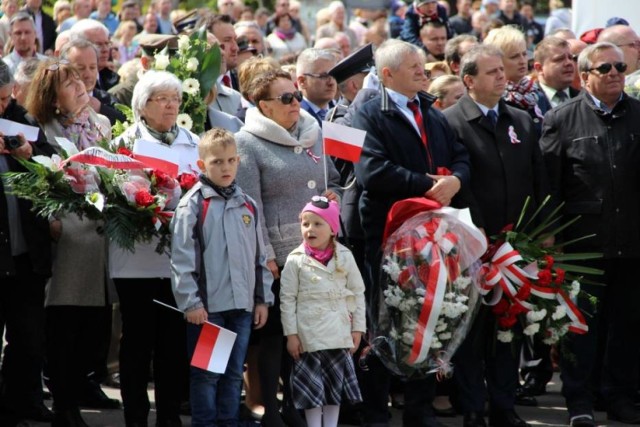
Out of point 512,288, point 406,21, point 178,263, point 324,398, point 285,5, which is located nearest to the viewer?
point 178,263

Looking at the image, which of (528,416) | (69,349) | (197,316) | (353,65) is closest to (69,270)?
(69,349)

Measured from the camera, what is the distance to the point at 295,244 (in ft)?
25.1

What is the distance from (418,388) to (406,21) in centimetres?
653

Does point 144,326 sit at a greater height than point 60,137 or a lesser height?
lesser

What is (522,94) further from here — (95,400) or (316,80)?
(95,400)

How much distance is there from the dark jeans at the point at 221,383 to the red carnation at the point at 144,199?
0.74 meters

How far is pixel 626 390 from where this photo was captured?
8500 millimetres

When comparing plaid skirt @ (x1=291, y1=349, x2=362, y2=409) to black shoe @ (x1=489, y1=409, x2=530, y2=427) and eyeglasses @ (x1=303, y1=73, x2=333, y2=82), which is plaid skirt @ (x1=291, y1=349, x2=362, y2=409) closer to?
black shoe @ (x1=489, y1=409, x2=530, y2=427)

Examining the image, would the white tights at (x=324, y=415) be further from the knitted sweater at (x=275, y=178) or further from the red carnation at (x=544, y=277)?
the red carnation at (x=544, y=277)

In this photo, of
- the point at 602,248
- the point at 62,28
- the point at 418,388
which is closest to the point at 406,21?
the point at 62,28

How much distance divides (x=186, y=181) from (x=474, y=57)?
225 cm

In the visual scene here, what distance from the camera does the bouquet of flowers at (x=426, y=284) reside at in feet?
24.3

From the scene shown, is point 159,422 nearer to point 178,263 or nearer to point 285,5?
point 178,263

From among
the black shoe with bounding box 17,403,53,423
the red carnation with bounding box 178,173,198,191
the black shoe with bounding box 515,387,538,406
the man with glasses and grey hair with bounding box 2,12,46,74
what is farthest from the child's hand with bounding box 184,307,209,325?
the man with glasses and grey hair with bounding box 2,12,46,74
